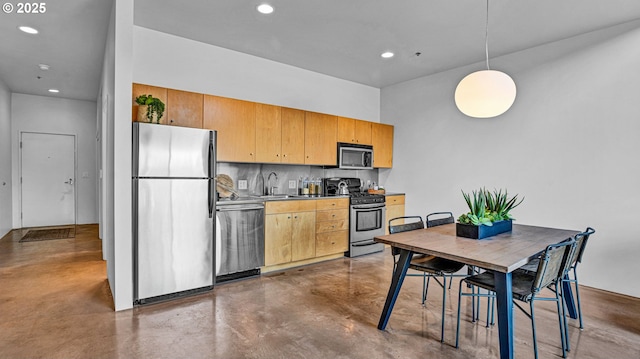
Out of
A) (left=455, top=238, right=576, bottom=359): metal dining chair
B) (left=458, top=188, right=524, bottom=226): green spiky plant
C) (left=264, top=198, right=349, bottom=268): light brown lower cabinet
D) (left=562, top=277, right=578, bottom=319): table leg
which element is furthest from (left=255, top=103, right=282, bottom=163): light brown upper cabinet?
(left=562, top=277, right=578, bottom=319): table leg

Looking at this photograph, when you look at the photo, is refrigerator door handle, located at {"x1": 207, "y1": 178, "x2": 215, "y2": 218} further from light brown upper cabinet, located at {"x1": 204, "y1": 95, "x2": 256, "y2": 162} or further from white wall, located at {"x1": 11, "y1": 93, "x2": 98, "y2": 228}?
white wall, located at {"x1": 11, "y1": 93, "x2": 98, "y2": 228}

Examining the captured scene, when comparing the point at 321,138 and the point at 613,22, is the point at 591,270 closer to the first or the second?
the point at 613,22

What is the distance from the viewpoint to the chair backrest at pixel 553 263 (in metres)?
1.96

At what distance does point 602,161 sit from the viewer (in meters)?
3.46

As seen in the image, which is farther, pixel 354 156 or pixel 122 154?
pixel 354 156

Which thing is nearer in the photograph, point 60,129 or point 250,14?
point 250,14

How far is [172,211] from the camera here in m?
3.05

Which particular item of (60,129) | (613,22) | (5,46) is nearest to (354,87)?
(613,22)

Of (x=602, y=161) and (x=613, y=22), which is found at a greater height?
(x=613, y=22)

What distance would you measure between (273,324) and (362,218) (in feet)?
8.20

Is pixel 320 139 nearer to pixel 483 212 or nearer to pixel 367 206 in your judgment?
pixel 367 206

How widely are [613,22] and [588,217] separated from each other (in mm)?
2019

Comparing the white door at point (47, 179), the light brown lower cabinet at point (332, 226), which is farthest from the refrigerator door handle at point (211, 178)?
the white door at point (47, 179)

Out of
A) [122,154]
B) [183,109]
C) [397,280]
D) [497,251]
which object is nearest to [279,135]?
[183,109]
